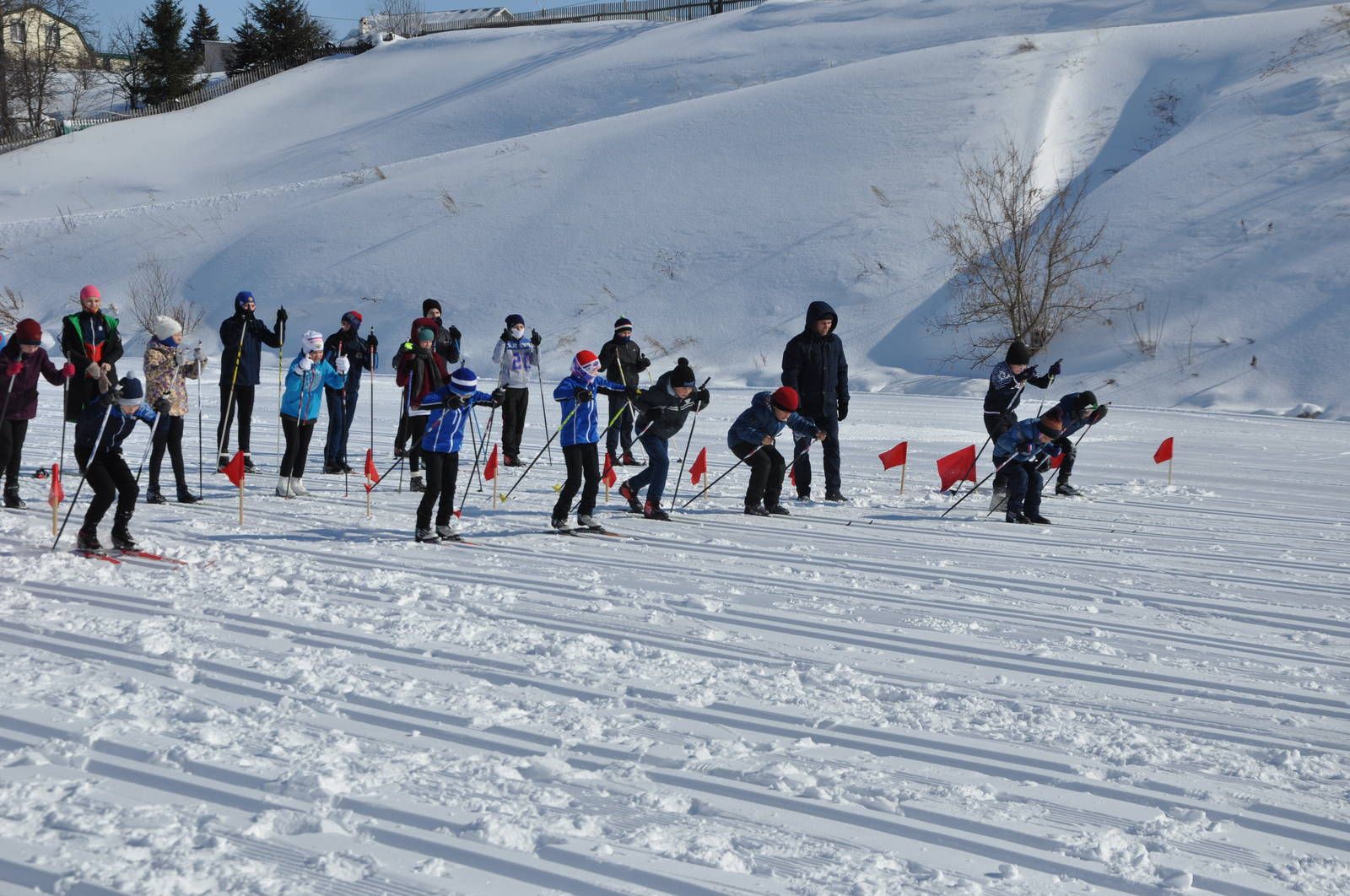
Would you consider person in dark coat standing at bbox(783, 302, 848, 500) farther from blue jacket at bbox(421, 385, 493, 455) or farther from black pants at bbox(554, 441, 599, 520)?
blue jacket at bbox(421, 385, 493, 455)

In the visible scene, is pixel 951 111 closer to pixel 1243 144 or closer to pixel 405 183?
pixel 1243 144

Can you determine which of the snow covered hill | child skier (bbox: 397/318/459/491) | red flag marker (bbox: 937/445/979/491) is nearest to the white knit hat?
child skier (bbox: 397/318/459/491)

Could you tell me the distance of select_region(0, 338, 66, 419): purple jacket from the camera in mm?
8719

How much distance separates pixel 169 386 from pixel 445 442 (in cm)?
269

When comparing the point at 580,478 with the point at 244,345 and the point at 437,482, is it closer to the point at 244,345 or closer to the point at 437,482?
the point at 437,482

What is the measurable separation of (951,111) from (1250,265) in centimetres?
1209

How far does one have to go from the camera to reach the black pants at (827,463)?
1062 cm

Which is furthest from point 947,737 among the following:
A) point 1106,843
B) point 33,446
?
point 33,446

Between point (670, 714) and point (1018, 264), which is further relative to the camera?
point (1018, 264)

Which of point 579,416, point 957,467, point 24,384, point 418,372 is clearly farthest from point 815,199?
point 24,384

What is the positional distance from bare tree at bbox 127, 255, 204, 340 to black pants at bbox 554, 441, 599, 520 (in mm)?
27437

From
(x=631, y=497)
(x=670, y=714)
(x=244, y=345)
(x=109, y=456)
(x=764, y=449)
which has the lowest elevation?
(x=670, y=714)

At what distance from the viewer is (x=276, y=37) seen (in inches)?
2383

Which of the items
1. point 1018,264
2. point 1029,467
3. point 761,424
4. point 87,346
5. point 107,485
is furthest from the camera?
point 1018,264
